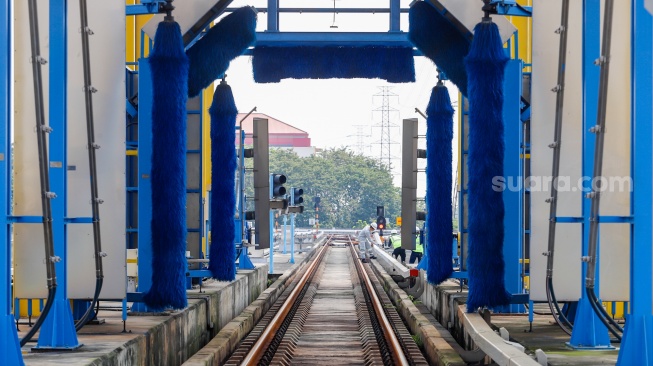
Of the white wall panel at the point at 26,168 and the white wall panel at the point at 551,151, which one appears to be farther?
the white wall panel at the point at 26,168

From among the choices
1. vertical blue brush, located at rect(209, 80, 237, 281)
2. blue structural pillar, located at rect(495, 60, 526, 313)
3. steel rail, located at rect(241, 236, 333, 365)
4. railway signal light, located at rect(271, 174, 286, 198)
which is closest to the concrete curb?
blue structural pillar, located at rect(495, 60, 526, 313)

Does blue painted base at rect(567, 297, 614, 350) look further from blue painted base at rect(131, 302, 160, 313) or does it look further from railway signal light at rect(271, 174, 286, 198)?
railway signal light at rect(271, 174, 286, 198)

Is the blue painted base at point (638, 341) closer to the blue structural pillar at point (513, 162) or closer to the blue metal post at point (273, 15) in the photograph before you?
the blue structural pillar at point (513, 162)

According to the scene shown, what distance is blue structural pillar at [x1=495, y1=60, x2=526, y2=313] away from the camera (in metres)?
9.02

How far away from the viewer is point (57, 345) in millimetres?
6820

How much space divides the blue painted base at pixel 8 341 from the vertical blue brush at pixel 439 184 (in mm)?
6699

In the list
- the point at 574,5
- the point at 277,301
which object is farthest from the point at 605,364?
the point at 277,301

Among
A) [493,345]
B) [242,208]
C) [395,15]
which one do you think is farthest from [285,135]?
[493,345]

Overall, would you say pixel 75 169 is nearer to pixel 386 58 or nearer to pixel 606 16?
pixel 606 16

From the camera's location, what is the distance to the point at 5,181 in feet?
17.0

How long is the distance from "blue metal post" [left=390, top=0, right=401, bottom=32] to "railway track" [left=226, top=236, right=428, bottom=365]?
415 cm

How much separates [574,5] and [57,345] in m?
4.75

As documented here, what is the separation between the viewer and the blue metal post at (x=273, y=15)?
1284cm

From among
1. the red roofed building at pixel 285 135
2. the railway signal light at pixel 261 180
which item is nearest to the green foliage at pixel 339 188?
the red roofed building at pixel 285 135
